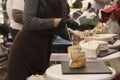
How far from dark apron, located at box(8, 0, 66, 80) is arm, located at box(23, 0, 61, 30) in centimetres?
20

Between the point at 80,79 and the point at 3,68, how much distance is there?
1960mm

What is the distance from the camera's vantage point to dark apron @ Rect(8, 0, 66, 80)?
213 centimetres

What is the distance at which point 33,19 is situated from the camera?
1863 millimetres

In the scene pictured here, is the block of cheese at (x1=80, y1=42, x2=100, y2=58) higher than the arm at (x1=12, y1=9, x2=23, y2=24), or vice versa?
the arm at (x1=12, y1=9, x2=23, y2=24)

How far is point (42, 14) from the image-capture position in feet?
6.72

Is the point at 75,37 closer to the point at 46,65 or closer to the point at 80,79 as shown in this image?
the point at 46,65

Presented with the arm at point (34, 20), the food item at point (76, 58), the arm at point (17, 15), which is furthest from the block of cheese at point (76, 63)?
the arm at point (17, 15)

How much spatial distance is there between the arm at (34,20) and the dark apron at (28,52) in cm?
20

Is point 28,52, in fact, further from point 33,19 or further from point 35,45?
point 33,19

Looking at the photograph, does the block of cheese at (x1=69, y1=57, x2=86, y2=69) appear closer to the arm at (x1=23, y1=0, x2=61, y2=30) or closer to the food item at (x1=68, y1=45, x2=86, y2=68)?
the food item at (x1=68, y1=45, x2=86, y2=68)

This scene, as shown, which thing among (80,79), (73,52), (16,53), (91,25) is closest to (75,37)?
(91,25)

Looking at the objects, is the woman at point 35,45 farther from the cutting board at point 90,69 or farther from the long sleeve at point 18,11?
the cutting board at point 90,69

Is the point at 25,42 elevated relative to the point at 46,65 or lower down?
elevated

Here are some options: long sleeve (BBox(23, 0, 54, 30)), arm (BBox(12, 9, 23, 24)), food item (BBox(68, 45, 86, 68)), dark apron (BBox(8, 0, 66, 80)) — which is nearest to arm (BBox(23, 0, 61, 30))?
long sleeve (BBox(23, 0, 54, 30))
